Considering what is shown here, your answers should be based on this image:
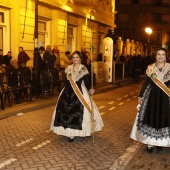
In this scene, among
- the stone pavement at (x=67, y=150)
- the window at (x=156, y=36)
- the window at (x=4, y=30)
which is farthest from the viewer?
the window at (x=156, y=36)

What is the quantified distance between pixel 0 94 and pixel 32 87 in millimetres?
2307

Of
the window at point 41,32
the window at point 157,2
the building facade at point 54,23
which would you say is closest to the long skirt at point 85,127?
the building facade at point 54,23

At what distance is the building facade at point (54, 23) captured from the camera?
1408cm

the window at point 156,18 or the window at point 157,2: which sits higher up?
the window at point 157,2

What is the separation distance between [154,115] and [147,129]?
287 mm

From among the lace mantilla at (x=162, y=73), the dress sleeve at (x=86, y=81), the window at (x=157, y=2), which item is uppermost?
the window at (x=157, y=2)

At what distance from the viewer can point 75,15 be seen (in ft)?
67.3

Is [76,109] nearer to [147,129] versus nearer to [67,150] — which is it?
[67,150]

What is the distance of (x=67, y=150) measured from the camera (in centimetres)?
601

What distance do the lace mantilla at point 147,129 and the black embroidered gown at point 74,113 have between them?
1065mm

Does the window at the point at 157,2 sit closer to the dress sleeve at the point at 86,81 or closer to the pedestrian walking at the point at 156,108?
the dress sleeve at the point at 86,81

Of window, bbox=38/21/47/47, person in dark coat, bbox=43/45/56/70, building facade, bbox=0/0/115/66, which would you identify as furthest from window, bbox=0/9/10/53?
window, bbox=38/21/47/47

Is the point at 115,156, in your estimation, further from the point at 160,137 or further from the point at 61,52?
the point at 61,52

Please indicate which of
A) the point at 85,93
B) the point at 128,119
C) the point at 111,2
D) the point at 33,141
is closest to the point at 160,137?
the point at 85,93
